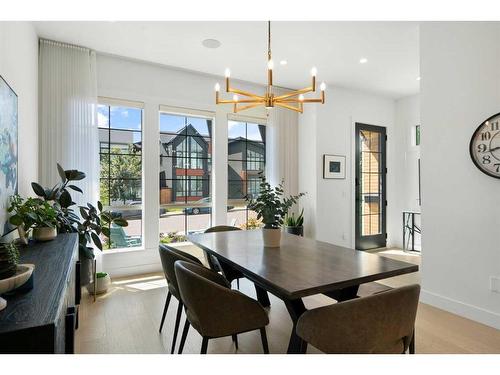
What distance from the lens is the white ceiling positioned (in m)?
3.08

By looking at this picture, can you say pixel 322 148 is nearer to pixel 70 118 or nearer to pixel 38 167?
pixel 70 118

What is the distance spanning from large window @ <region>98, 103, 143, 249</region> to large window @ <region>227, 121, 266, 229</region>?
137cm

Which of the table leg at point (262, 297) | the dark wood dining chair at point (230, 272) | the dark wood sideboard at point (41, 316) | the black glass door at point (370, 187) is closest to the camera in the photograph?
the dark wood sideboard at point (41, 316)

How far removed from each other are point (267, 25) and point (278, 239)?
2.18 metres

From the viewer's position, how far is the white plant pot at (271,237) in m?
2.32

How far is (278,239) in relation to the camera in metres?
2.35

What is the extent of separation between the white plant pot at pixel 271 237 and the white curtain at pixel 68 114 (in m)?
2.37

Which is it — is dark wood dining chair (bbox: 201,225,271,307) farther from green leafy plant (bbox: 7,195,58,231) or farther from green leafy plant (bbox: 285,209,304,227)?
green leafy plant (bbox: 285,209,304,227)

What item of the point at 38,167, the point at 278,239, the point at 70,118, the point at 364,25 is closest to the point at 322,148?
the point at 364,25

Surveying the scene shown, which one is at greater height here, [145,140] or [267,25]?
[267,25]

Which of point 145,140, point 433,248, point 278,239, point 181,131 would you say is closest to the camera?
point 278,239

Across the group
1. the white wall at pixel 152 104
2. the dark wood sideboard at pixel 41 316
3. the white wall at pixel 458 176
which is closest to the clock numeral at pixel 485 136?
the white wall at pixel 458 176

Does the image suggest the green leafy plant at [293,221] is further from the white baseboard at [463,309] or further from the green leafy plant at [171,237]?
the white baseboard at [463,309]

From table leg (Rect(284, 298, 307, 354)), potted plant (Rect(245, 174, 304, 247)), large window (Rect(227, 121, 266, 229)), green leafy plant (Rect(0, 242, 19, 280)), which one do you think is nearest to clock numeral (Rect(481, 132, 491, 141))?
potted plant (Rect(245, 174, 304, 247))
